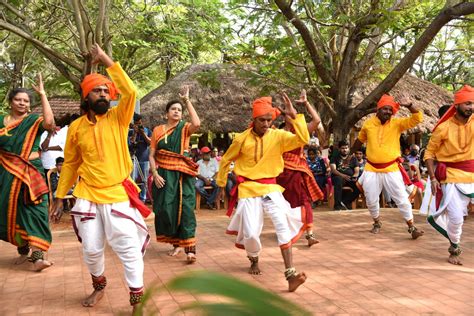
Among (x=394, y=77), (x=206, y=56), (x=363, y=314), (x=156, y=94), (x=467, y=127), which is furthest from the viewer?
(x=206, y=56)

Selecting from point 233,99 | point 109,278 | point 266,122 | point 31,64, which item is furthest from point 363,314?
point 31,64

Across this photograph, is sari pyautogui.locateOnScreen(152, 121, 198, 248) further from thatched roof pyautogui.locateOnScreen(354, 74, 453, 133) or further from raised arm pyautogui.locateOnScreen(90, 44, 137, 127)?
thatched roof pyautogui.locateOnScreen(354, 74, 453, 133)

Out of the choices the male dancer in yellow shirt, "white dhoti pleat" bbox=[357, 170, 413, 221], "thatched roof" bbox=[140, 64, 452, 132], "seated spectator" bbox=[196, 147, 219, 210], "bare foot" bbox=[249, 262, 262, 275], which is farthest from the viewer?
"thatched roof" bbox=[140, 64, 452, 132]

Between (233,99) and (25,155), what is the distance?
1314 centimetres

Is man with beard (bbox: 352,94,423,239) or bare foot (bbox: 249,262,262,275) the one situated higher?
man with beard (bbox: 352,94,423,239)

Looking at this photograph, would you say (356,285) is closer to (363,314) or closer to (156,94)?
(363,314)

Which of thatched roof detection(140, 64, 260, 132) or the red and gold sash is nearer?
the red and gold sash

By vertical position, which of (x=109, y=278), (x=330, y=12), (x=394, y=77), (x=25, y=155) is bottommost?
(x=109, y=278)

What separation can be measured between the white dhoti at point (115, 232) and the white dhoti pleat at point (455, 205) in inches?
144

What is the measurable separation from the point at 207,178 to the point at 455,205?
7.25m

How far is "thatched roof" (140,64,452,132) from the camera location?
1780 cm

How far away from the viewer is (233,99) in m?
18.6

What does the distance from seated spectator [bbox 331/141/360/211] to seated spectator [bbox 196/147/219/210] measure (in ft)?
9.39

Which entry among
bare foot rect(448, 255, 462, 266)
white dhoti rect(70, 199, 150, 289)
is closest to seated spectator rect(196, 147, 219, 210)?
bare foot rect(448, 255, 462, 266)
